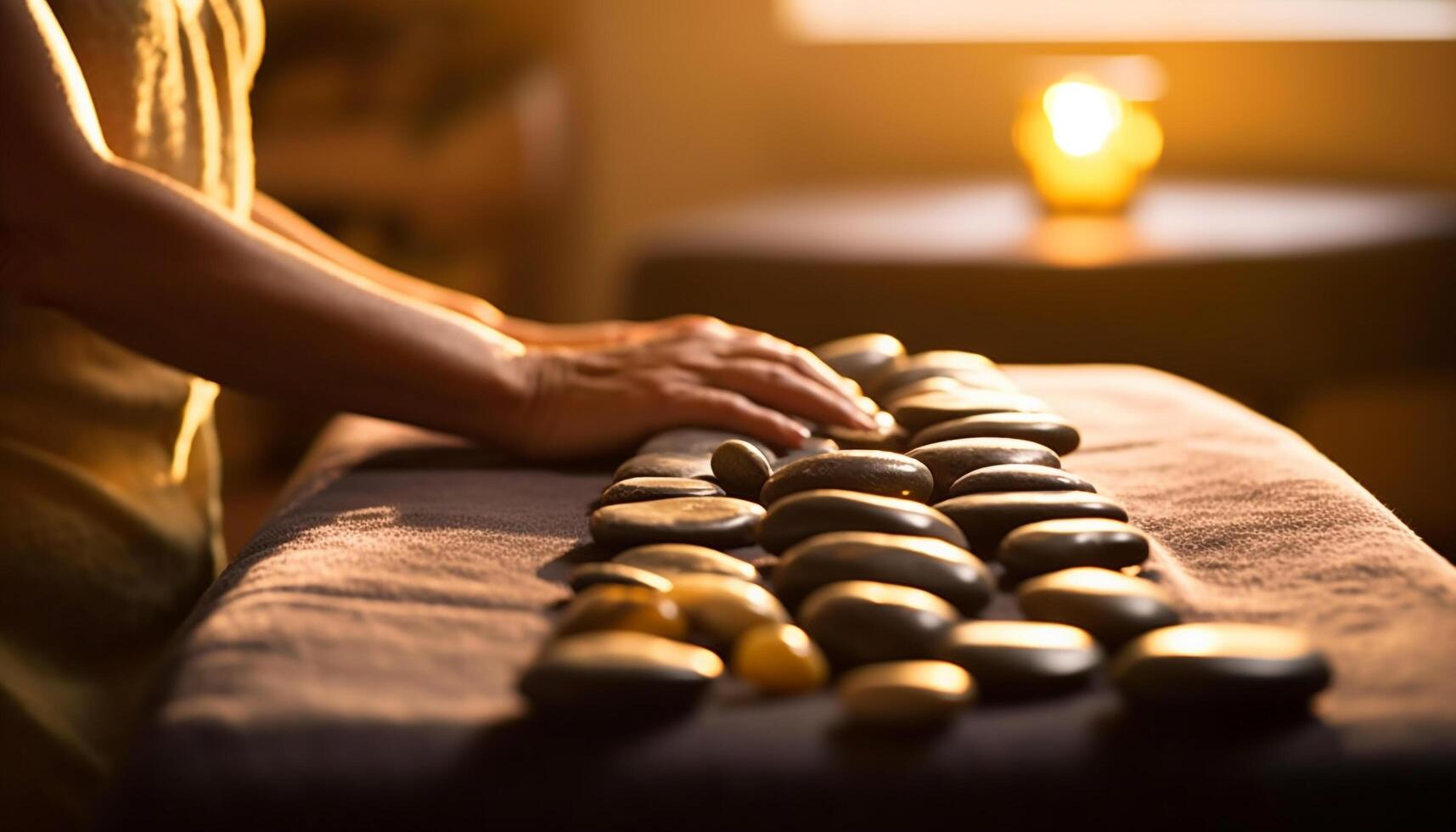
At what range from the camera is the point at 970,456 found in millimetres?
681

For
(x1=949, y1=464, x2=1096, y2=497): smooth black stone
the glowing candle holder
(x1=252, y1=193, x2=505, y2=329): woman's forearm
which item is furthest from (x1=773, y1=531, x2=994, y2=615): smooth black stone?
the glowing candle holder

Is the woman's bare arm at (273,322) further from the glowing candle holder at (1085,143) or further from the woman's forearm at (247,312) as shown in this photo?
the glowing candle holder at (1085,143)

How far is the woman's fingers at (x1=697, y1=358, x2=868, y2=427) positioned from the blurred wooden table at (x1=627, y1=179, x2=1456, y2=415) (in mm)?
834

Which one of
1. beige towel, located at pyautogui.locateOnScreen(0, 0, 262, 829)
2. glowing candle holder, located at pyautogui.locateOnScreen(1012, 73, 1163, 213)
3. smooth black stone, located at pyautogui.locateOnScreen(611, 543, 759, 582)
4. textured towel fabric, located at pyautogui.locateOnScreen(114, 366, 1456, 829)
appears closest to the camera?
textured towel fabric, located at pyautogui.locateOnScreen(114, 366, 1456, 829)

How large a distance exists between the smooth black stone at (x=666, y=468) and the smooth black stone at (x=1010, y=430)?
0.11m

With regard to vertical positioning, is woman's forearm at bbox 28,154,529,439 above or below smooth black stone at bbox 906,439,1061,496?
below

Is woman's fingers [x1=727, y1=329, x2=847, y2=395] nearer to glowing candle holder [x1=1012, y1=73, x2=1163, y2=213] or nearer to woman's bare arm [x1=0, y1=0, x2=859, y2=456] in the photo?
woman's bare arm [x1=0, y1=0, x2=859, y2=456]

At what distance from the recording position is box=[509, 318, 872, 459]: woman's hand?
2.62 ft

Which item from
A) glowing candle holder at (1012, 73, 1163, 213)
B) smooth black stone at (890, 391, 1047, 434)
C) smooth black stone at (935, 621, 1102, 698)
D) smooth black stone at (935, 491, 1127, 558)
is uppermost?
glowing candle holder at (1012, 73, 1163, 213)

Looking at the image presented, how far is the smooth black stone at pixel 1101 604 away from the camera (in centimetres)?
50

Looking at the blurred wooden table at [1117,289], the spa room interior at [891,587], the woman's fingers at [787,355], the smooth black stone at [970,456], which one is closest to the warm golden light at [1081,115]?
the blurred wooden table at [1117,289]

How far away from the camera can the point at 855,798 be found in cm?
43

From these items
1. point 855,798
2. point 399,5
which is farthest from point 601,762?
point 399,5

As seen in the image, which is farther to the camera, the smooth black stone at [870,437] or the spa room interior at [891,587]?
the smooth black stone at [870,437]
